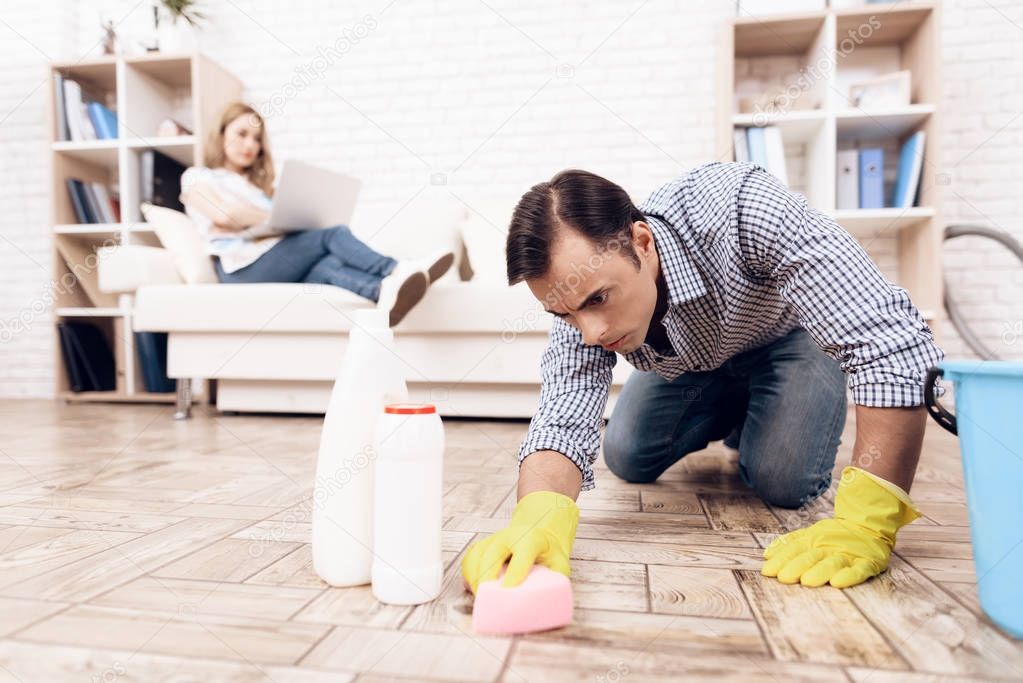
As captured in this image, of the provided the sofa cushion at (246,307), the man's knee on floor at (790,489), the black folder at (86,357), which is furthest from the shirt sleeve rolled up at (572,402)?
the black folder at (86,357)

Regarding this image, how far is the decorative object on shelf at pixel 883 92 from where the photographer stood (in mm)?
2453

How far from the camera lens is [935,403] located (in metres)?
0.75

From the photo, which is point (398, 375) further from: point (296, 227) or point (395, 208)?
point (395, 208)

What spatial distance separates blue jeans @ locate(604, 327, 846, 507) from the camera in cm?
121

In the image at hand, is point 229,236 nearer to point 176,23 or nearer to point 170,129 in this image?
point 170,129

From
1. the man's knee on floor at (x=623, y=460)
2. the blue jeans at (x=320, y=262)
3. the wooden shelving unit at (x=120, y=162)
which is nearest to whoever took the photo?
the man's knee on floor at (x=623, y=460)

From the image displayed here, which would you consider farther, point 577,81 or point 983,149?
point 577,81

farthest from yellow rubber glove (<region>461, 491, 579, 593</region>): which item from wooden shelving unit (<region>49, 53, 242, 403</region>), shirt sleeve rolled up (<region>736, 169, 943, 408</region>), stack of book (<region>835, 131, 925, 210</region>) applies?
wooden shelving unit (<region>49, 53, 242, 403</region>)

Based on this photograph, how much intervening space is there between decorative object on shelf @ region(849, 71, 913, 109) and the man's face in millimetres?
1995

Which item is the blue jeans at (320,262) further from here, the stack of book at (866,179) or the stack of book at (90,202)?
the stack of book at (866,179)

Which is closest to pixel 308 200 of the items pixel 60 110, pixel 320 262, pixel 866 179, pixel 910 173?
pixel 320 262

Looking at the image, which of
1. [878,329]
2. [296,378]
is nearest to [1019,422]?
[878,329]

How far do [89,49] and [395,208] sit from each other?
1665 millimetres

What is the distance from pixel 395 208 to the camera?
2.98m
